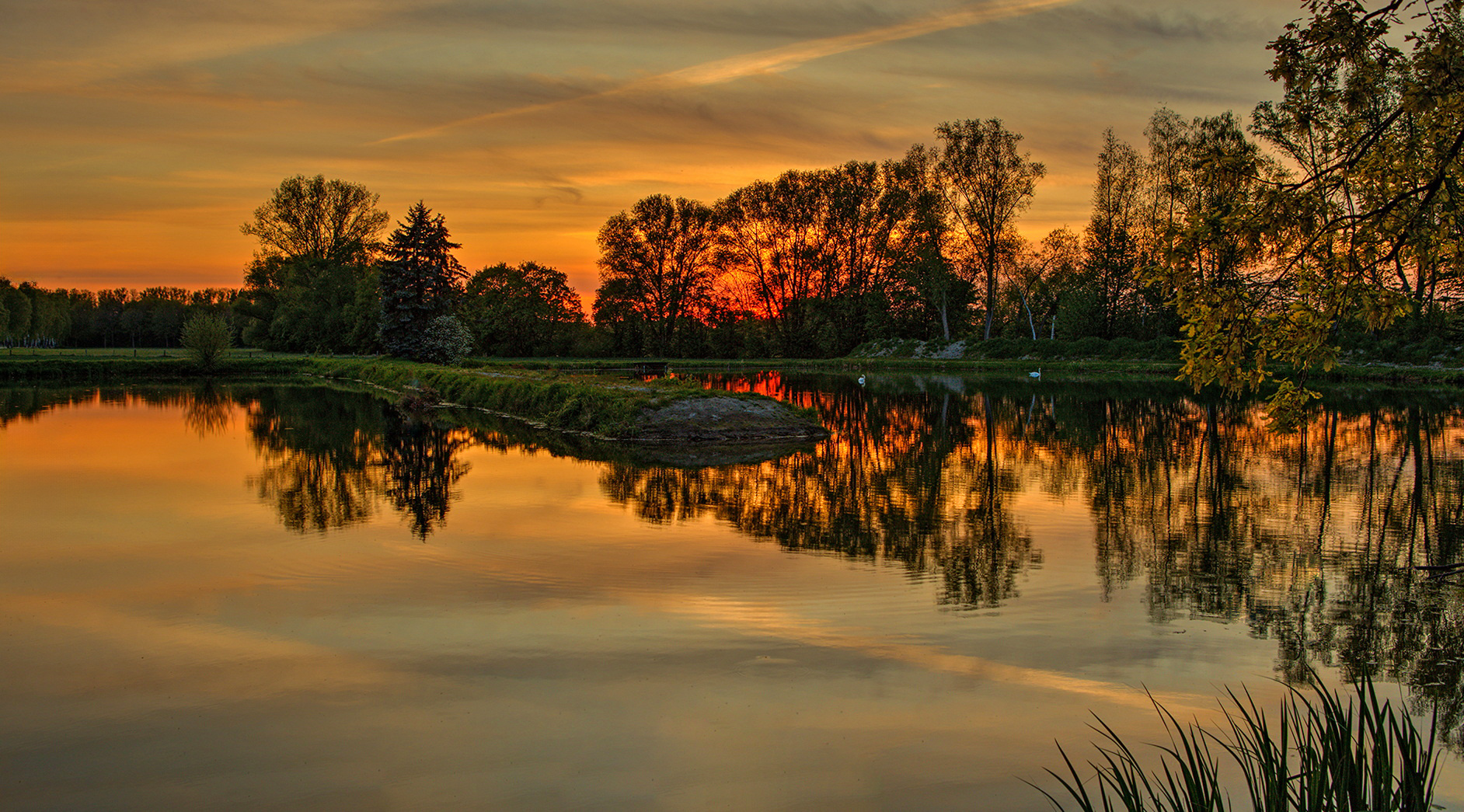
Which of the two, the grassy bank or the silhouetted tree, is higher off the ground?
the silhouetted tree

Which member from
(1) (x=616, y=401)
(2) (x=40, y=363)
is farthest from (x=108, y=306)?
(1) (x=616, y=401)

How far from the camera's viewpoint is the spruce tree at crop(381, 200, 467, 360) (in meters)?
50.4

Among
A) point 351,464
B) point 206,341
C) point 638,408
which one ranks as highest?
point 206,341

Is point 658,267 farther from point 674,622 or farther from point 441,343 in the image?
point 674,622

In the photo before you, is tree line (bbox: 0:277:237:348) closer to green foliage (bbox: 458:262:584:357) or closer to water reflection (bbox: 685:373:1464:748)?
green foliage (bbox: 458:262:584:357)

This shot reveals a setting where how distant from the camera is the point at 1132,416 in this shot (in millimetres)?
26859

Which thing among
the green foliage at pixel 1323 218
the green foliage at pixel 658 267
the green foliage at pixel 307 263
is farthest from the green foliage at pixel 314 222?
the green foliage at pixel 1323 218

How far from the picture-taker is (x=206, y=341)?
50.1 meters

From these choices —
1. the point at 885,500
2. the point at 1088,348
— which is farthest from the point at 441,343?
the point at 885,500

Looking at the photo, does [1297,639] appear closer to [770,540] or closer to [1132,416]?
[770,540]

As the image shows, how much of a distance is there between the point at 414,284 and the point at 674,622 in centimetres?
4615

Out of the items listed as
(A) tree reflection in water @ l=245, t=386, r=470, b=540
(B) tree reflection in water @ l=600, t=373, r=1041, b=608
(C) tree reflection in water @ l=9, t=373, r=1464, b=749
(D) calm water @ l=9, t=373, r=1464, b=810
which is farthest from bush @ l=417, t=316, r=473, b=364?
(D) calm water @ l=9, t=373, r=1464, b=810

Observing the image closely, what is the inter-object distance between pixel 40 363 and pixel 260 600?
4904 cm

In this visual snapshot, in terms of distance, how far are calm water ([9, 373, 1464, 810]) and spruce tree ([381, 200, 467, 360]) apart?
108 feet
